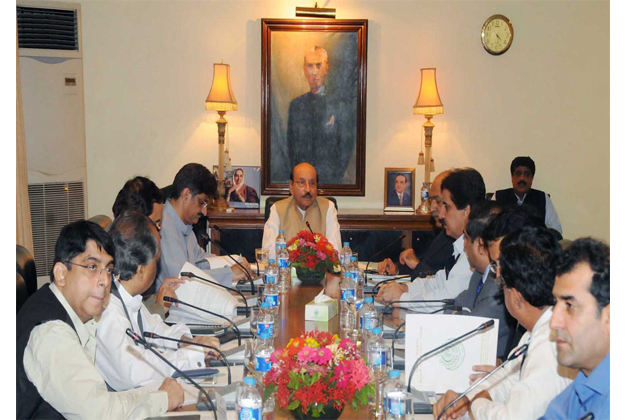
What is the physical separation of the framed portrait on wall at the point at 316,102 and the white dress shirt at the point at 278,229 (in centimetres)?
97

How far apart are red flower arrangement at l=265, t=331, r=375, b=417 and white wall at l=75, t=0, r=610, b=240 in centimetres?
426

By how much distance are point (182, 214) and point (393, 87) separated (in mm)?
2770

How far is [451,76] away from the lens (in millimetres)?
5992

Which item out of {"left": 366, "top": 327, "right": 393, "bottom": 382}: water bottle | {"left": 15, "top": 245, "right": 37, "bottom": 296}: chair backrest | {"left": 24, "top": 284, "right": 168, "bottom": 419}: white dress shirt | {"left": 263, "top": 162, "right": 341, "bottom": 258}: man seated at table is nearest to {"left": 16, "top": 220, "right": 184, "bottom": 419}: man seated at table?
{"left": 24, "top": 284, "right": 168, "bottom": 419}: white dress shirt

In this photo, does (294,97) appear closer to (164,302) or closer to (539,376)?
(164,302)

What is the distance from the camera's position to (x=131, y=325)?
2.41 m

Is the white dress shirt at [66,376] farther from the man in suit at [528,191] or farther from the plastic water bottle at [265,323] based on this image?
the man in suit at [528,191]

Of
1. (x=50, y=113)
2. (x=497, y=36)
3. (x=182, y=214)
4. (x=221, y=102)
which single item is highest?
(x=497, y=36)

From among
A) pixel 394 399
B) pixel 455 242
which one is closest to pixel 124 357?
pixel 394 399

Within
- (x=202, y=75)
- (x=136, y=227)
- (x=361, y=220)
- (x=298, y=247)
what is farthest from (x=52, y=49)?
(x=136, y=227)

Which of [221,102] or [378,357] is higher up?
[221,102]

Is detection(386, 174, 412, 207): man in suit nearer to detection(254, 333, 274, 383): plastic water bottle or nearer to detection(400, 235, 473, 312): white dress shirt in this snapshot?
detection(400, 235, 473, 312): white dress shirt

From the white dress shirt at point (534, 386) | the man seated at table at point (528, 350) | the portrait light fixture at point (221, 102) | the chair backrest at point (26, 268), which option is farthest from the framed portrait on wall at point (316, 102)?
the white dress shirt at point (534, 386)

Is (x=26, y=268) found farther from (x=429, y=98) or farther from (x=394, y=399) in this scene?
(x=429, y=98)
